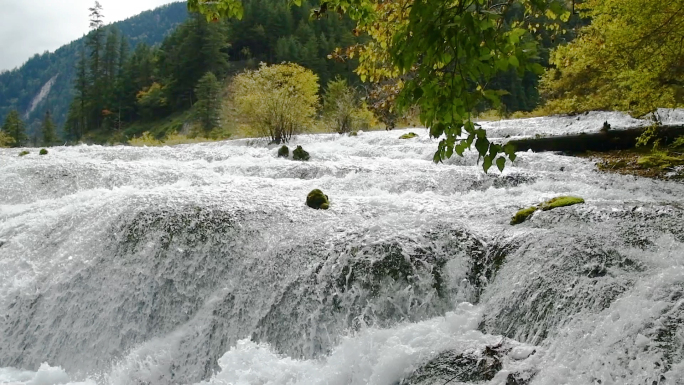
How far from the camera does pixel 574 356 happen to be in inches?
162

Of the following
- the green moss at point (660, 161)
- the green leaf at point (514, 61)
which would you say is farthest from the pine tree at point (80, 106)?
the green leaf at point (514, 61)

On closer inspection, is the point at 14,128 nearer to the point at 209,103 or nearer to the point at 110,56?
the point at 110,56

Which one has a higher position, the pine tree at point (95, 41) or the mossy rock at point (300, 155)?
the pine tree at point (95, 41)

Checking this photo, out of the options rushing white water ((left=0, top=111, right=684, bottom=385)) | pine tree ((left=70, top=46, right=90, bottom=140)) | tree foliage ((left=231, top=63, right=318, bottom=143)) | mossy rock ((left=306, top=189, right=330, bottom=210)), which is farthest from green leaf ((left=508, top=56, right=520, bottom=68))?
pine tree ((left=70, top=46, right=90, bottom=140))

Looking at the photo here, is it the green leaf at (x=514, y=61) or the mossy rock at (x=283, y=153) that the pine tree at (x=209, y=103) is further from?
the green leaf at (x=514, y=61)

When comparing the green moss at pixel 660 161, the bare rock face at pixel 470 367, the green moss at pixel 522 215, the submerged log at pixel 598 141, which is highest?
the submerged log at pixel 598 141

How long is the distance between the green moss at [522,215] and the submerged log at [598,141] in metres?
9.02

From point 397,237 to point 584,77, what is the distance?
2333cm

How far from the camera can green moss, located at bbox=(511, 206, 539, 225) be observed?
695cm

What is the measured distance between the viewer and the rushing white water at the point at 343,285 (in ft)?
15.0

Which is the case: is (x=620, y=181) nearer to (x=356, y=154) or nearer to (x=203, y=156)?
(x=356, y=154)

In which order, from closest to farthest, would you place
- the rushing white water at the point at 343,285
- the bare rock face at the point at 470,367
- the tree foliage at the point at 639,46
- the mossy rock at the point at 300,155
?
the bare rock face at the point at 470,367 < the rushing white water at the point at 343,285 < the tree foliage at the point at 639,46 < the mossy rock at the point at 300,155

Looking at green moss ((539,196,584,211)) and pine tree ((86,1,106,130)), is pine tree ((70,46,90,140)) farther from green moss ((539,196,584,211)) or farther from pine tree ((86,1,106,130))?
green moss ((539,196,584,211))

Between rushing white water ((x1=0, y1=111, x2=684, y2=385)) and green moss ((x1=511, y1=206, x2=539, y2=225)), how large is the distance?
0.40ft
